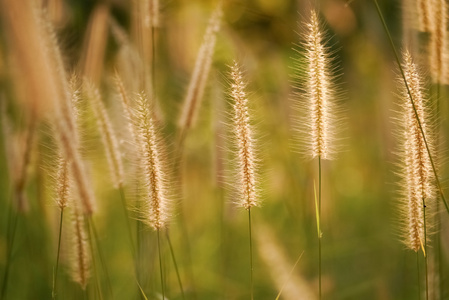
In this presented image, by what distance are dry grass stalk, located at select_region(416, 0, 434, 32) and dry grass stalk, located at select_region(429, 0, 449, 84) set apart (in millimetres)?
13

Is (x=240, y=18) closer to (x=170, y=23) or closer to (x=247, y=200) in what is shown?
(x=170, y=23)

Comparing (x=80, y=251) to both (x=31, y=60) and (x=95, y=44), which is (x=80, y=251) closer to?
(x=31, y=60)

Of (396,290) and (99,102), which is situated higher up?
(99,102)

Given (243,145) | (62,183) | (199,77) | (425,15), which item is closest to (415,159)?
(243,145)

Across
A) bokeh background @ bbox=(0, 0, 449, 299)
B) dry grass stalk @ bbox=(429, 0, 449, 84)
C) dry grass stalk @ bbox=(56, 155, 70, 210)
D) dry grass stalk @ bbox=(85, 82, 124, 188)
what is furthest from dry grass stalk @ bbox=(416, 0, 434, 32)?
dry grass stalk @ bbox=(56, 155, 70, 210)

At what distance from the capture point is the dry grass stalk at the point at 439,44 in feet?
4.77

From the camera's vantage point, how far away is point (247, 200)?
1.24 meters

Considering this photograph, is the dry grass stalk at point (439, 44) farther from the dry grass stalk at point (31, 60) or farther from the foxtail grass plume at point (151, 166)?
the dry grass stalk at point (31, 60)

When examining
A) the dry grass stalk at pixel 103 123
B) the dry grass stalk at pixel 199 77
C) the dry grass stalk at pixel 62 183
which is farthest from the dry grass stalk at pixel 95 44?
the dry grass stalk at pixel 62 183

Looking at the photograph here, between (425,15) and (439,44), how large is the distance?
0.10 meters

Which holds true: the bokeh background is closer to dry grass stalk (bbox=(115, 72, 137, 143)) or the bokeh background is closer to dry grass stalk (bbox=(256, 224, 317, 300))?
dry grass stalk (bbox=(256, 224, 317, 300))

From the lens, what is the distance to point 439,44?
146cm

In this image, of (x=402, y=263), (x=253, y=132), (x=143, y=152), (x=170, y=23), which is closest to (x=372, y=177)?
(x=402, y=263)

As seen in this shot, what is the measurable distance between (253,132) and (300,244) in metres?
0.97
